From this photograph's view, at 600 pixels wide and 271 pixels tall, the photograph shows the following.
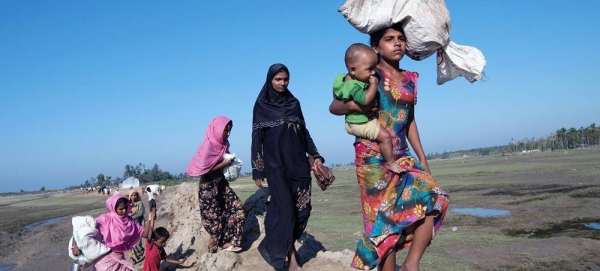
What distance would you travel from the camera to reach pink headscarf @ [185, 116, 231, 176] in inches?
203

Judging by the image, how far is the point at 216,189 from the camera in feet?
17.4

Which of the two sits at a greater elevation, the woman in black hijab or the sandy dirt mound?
the woman in black hijab

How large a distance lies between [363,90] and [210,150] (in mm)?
2841

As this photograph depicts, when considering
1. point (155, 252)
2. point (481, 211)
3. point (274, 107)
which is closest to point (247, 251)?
point (155, 252)

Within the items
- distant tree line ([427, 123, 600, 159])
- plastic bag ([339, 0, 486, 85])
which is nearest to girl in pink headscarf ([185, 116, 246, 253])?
plastic bag ([339, 0, 486, 85])

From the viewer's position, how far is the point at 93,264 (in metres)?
4.59

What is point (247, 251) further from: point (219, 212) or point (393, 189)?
point (393, 189)

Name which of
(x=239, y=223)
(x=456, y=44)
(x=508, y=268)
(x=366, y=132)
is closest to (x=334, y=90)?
(x=366, y=132)

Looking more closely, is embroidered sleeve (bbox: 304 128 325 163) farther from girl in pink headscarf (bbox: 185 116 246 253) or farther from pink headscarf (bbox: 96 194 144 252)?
pink headscarf (bbox: 96 194 144 252)

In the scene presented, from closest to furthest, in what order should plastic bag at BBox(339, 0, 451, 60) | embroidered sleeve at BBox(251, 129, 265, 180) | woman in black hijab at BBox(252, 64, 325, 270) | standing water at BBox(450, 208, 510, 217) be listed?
plastic bag at BBox(339, 0, 451, 60), woman in black hijab at BBox(252, 64, 325, 270), embroidered sleeve at BBox(251, 129, 265, 180), standing water at BBox(450, 208, 510, 217)

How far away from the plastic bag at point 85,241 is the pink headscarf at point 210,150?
117 centimetres

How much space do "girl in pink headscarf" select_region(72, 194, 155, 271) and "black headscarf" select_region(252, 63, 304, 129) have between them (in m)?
1.69

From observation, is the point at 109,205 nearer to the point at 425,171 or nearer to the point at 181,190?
the point at 425,171

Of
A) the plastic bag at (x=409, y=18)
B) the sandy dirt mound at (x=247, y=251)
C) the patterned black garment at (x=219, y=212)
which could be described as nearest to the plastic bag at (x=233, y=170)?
the patterned black garment at (x=219, y=212)
